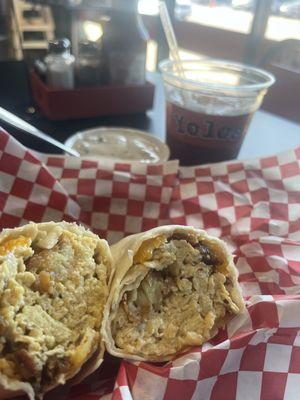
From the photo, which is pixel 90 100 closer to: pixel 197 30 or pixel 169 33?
pixel 169 33

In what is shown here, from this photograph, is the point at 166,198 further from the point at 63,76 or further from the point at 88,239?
the point at 63,76

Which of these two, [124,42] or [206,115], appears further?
[124,42]

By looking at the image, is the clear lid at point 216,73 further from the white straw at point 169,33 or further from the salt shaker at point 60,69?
the salt shaker at point 60,69

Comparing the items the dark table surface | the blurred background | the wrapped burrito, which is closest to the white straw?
the dark table surface

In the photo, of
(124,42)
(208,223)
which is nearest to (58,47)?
(124,42)

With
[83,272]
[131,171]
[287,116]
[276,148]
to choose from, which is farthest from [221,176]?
[287,116]

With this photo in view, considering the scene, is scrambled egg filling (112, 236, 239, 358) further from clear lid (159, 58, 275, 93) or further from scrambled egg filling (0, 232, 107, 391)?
clear lid (159, 58, 275, 93)
